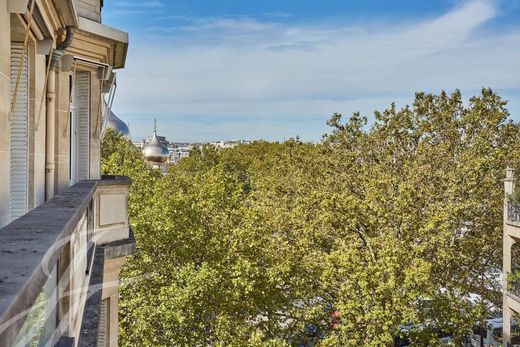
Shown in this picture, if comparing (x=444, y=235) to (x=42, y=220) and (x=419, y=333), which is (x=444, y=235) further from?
(x=42, y=220)

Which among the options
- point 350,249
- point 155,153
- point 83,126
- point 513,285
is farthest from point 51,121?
point 155,153

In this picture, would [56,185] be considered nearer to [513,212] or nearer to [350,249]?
A: [350,249]

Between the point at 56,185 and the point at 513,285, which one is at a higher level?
the point at 56,185

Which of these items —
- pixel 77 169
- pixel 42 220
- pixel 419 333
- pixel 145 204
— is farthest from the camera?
pixel 145 204

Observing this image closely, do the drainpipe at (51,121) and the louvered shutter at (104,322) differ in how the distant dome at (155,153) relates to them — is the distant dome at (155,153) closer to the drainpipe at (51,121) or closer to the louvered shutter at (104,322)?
the louvered shutter at (104,322)

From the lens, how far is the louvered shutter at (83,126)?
27.5 ft

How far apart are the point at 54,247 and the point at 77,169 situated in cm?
668

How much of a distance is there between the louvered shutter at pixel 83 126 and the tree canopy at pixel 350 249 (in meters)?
6.85

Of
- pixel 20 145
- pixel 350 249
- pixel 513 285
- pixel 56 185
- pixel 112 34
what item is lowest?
pixel 513 285

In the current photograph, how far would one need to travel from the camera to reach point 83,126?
27.7ft

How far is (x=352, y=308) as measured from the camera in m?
14.8

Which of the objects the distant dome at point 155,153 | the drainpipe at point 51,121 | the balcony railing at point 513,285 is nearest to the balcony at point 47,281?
the drainpipe at point 51,121

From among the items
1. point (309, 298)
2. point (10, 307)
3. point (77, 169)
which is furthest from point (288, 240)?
point (10, 307)

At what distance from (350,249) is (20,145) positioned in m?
11.8
